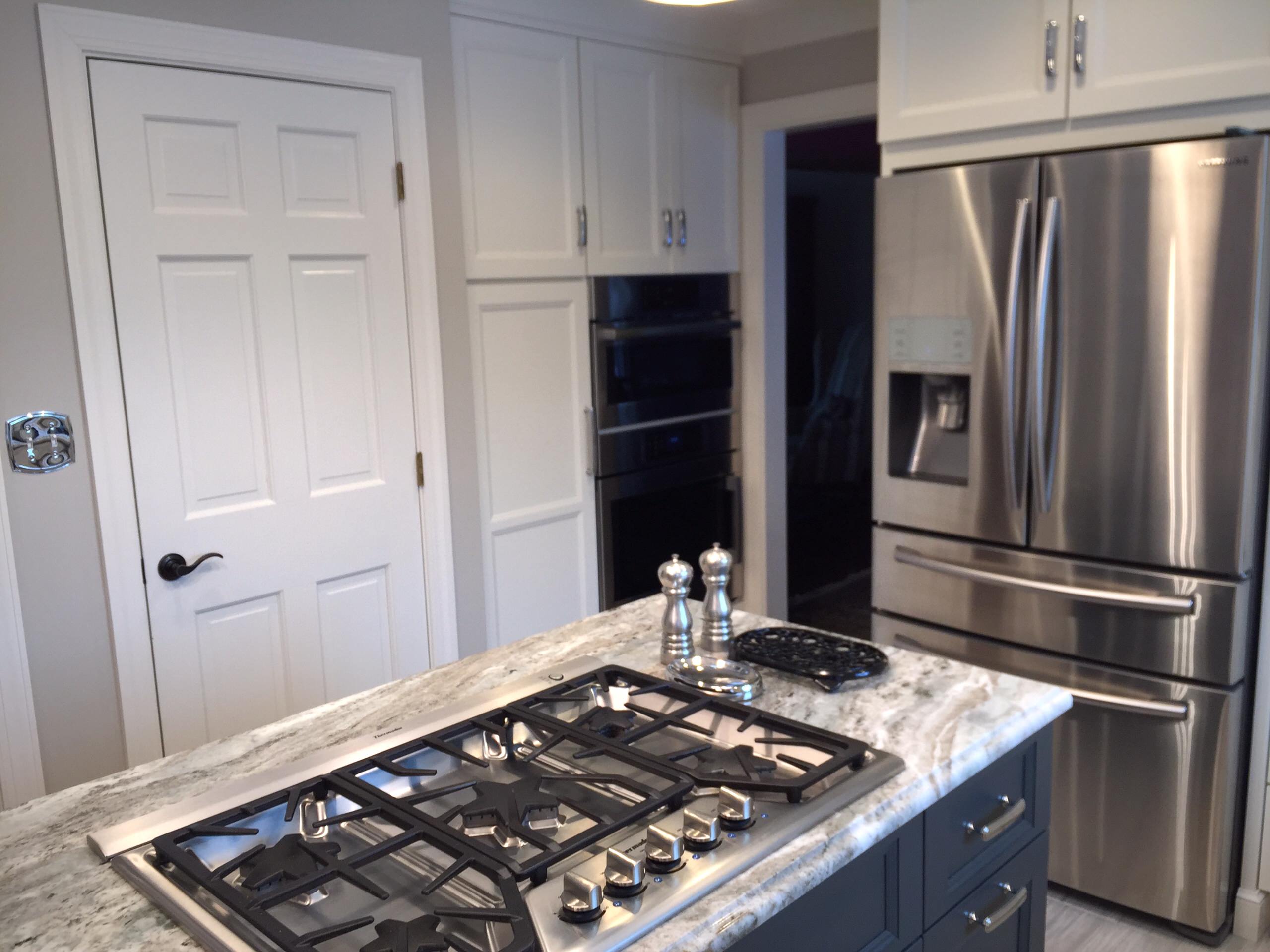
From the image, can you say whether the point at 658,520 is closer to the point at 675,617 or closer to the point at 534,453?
the point at 534,453

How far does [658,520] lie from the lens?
3.68 m

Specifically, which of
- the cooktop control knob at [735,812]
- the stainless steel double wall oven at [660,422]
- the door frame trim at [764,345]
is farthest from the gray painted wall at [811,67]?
the cooktop control knob at [735,812]

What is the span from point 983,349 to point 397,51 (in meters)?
1.70

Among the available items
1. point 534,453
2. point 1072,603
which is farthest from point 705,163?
point 1072,603

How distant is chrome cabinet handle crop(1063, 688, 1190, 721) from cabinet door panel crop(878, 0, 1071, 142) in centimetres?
133

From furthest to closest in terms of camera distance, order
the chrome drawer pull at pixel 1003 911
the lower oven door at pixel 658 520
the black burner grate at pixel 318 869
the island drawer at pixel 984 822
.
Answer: the lower oven door at pixel 658 520, the chrome drawer pull at pixel 1003 911, the island drawer at pixel 984 822, the black burner grate at pixel 318 869

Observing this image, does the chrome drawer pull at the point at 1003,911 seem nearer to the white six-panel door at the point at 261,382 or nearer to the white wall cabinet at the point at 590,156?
the white six-panel door at the point at 261,382

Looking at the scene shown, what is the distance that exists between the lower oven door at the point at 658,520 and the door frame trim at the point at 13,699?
1.71m

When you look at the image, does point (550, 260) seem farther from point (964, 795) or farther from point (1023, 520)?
point (964, 795)

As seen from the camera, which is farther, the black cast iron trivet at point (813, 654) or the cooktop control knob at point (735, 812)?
the black cast iron trivet at point (813, 654)

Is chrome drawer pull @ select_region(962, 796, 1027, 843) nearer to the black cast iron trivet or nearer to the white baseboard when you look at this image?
the black cast iron trivet

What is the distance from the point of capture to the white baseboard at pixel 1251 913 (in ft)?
8.02

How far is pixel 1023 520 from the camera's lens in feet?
8.25

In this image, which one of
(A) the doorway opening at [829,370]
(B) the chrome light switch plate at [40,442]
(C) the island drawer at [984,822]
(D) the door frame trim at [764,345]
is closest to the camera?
(C) the island drawer at [984,822]
